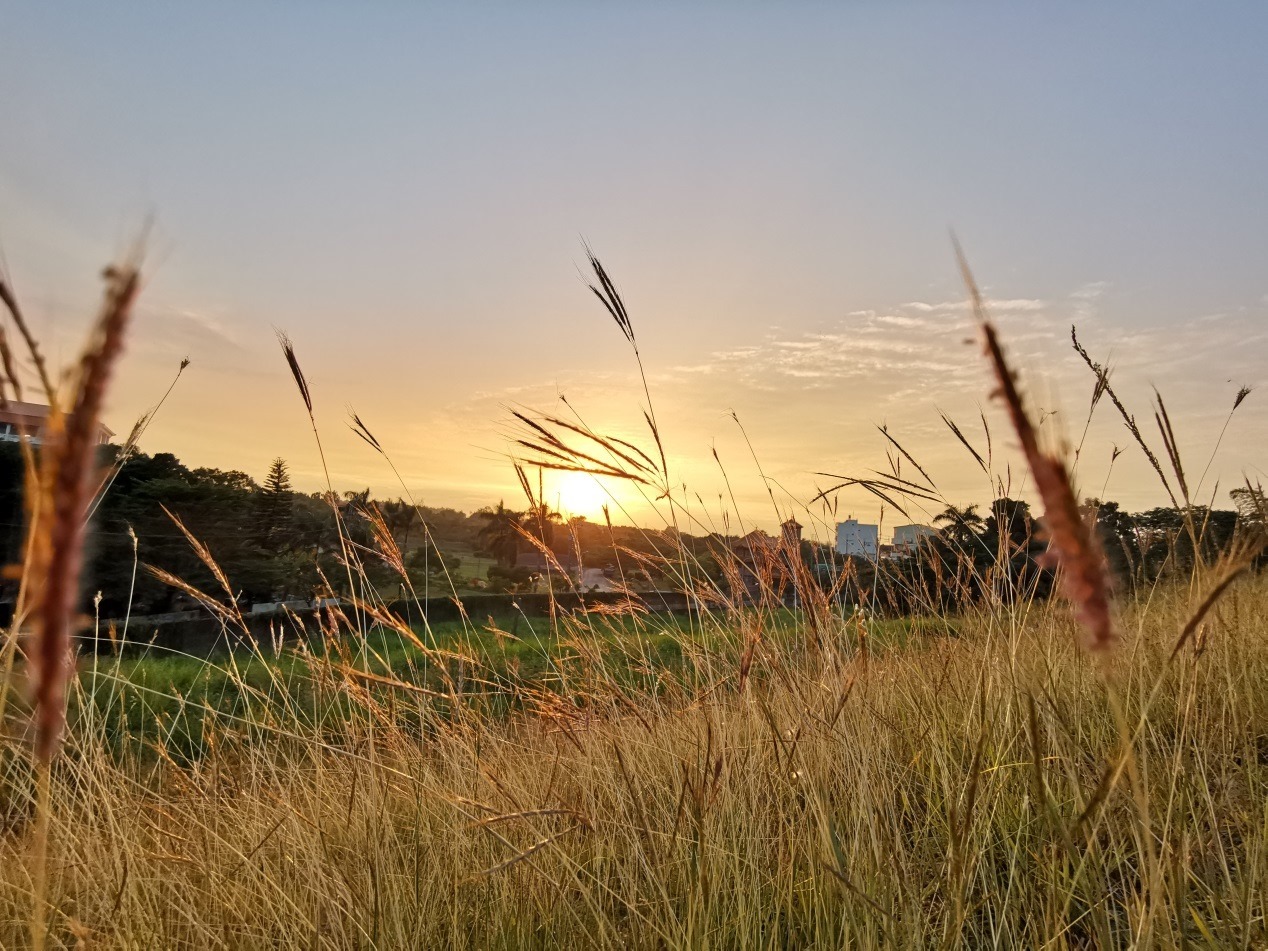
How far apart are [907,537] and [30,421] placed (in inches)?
179

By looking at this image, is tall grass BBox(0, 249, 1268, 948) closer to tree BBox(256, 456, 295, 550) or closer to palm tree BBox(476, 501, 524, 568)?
tree BBox(256, 456, 295, 550)

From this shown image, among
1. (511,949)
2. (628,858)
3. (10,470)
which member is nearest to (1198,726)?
(628,858)

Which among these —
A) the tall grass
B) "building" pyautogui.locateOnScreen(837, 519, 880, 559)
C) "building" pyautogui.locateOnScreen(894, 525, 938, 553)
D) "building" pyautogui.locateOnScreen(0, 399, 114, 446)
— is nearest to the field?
the tall grass

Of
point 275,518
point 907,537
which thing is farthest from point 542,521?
point 275,518

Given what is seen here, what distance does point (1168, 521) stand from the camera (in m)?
4.83

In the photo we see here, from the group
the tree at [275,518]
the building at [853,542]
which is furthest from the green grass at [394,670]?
the tree at [275,518]

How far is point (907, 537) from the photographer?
483 centimetres

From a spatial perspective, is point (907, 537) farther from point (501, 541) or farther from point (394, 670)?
point (501, 541)

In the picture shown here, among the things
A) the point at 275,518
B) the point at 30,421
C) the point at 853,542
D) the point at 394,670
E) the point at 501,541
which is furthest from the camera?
the point at 501,541

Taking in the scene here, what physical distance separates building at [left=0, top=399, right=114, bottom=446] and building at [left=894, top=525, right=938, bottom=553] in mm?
4012

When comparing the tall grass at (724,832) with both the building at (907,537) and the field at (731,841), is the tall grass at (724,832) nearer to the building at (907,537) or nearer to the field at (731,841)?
the field at (731,841)

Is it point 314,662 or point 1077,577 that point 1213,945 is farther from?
point 314,662

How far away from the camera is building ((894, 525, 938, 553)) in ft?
14.7

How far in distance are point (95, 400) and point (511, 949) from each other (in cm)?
196
